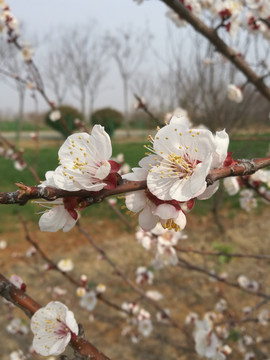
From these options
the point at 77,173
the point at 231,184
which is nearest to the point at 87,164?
the point at 77,173

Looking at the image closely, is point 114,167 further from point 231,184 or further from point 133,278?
point 133,278

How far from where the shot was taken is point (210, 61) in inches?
149

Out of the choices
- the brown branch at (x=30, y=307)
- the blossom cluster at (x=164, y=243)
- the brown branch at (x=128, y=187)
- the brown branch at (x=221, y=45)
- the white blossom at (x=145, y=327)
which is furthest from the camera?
the white blossom at (x=145, y=327)

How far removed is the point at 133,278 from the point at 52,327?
8.64 feet

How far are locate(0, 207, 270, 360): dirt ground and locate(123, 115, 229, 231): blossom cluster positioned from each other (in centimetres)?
164

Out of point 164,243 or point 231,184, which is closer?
point 231,184

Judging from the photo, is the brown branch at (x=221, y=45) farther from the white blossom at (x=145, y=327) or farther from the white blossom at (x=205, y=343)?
the white blossom at (x=145, y=327)

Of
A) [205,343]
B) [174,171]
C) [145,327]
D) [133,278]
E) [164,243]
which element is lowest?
[133,278]

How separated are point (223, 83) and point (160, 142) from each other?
4440 millimetres

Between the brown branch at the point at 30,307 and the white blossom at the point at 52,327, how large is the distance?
19 millimetres

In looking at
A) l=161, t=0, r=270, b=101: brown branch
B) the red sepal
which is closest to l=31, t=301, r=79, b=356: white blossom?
the red sepal

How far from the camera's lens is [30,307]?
691 mm

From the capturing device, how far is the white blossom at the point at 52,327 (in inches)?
26.9

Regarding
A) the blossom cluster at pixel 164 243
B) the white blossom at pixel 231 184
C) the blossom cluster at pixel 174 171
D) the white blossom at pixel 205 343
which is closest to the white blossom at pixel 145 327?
the blossom cluster at pixel 164 243
